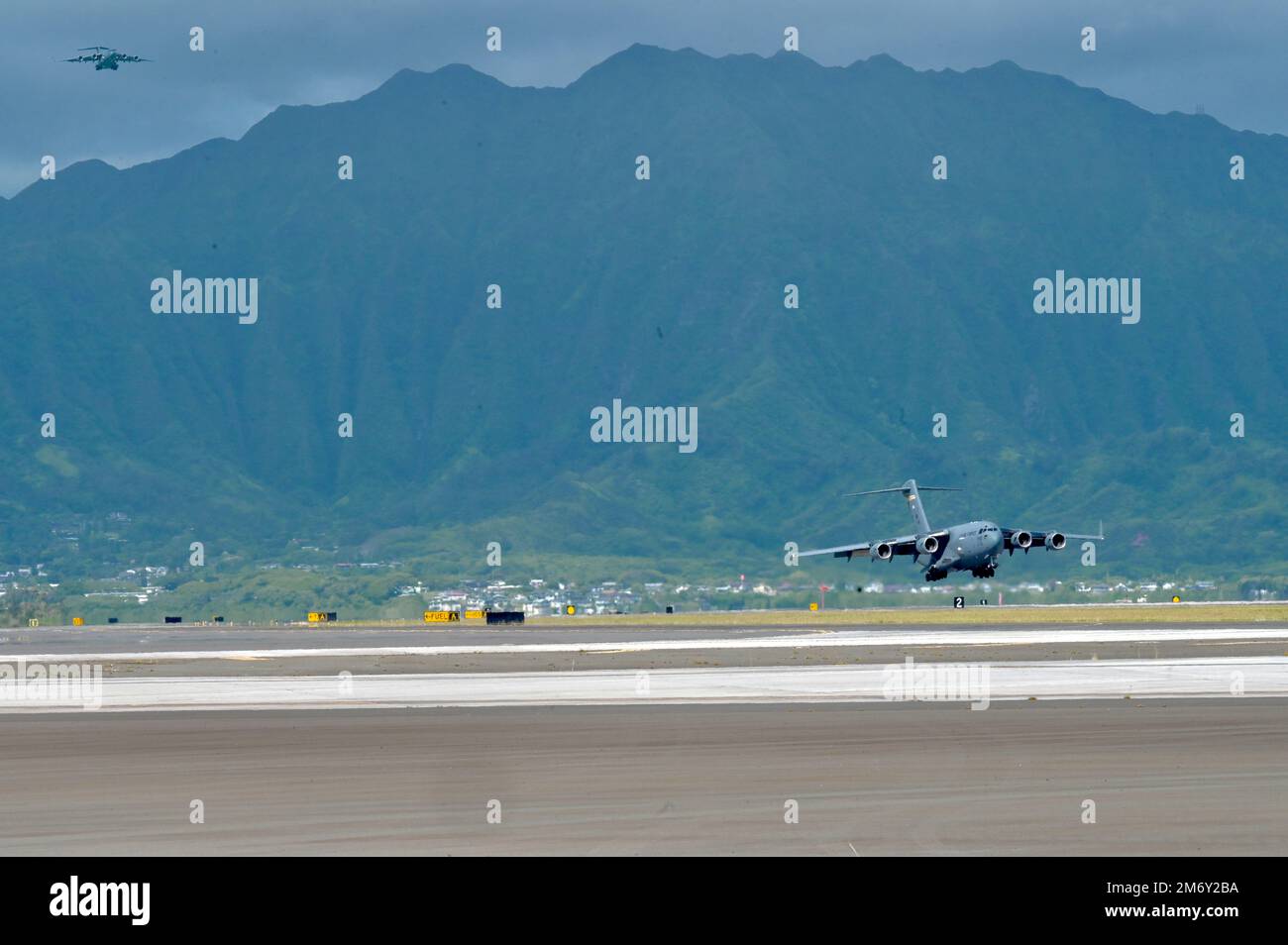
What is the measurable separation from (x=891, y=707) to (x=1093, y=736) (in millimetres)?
8133

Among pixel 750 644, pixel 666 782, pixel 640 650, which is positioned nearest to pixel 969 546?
pixel 750 644

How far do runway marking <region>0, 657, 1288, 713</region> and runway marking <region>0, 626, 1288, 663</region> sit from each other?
16002mm

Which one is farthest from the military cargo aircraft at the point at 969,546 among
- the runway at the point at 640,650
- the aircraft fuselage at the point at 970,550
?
the runway at the point at 640,650

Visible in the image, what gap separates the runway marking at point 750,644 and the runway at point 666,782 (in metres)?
35.3

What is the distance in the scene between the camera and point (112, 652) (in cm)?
8194

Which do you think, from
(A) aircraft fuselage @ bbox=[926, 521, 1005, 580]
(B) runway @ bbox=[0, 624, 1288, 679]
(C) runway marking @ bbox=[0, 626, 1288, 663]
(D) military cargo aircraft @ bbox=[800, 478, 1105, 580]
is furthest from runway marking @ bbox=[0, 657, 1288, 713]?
(D) military cargo aircraft @ bbox=[800, 478, 1105, 580]

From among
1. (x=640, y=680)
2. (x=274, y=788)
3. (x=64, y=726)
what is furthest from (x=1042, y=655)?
(x=274, y=788)

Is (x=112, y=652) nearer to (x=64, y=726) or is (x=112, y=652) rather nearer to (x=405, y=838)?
(x=64, y=726)

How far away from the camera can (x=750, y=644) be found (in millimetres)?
81375

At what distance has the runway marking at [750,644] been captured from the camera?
7538cm

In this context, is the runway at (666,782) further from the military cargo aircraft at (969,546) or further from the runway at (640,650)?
the military cargo aircraft at (969,546)

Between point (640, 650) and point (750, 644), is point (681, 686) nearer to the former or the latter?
point (640, 650)

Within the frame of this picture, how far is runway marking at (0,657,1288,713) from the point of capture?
1753 inches

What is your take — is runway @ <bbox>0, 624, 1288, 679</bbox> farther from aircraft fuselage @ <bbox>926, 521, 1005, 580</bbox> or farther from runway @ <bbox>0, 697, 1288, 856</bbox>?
aircraft fuselage @ <bbox>926, 521, 1005, 580</bbox>
